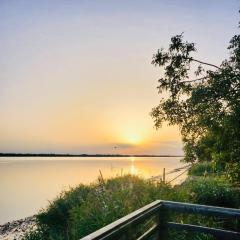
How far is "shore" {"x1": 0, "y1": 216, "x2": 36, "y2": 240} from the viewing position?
18.8 meters

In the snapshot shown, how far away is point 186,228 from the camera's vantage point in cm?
429

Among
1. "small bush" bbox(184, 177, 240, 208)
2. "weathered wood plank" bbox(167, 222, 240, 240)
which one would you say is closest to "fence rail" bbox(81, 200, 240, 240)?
"weathered wood plank" bbox(167, 222, 240, 240)

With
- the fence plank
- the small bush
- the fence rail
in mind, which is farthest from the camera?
the small bush

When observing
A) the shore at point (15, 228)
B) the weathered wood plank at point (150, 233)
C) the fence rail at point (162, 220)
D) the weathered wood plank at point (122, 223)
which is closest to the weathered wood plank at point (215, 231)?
the fence rail at point (162, 220)

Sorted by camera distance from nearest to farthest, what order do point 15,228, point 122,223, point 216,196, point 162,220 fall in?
point 122,223 → point 162,220 → point 216,196 → point 15,228

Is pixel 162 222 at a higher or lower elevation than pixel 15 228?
higher

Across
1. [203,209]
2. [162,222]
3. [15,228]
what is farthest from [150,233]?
[15,228]

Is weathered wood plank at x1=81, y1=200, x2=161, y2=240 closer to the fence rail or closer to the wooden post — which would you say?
the fence rail

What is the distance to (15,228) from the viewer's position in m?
21.6

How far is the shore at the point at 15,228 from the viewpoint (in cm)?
1877

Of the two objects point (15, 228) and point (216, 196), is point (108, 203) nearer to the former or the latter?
point (216, 196)

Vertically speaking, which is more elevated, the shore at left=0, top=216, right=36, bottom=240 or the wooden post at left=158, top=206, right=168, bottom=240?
the wooden post at left=158, top=206, right=168, bottom=240

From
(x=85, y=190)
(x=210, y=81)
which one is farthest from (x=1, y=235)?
(x=210, y=81)

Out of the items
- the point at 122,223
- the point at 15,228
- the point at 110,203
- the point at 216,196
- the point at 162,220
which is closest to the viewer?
the point at 122,223
